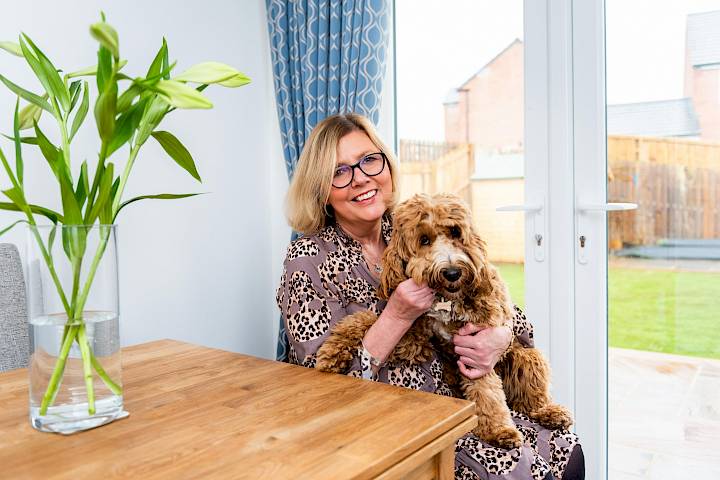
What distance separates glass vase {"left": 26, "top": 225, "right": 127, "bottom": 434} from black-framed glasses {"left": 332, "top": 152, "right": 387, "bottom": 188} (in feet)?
2.63

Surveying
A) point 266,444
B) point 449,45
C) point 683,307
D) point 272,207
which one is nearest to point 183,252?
point 272,207

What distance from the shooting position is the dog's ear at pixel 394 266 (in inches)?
57.9

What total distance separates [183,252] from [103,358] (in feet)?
4.54

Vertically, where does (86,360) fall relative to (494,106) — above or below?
below

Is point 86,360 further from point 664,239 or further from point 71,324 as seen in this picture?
point 664,239

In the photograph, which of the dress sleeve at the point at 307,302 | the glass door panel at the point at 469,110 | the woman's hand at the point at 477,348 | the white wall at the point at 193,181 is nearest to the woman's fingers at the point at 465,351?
the woman's hand at the point at 477,348

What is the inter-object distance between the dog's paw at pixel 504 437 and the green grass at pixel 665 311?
3.01ft

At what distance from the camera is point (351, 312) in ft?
5.54

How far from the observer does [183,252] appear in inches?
96.3

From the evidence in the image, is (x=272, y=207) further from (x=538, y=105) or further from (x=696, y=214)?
(x=696, y=214)

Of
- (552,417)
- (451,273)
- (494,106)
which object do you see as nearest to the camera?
(451,273)

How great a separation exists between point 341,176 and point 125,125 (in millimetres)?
800

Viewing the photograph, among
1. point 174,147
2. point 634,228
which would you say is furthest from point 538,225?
point 174,147

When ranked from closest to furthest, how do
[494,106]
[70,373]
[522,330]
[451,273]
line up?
1. [70,373]
2. [451,273]
3. [522,330]
4. [494,106]
